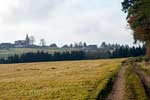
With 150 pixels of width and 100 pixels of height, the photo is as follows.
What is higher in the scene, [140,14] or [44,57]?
[140,14]

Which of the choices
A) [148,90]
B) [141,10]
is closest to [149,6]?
[141,10]

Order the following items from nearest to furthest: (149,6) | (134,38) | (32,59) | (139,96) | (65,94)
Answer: (139,96) → (65,94) → (149,6) → (134,38) → (32,59)

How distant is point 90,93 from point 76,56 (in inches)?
5950

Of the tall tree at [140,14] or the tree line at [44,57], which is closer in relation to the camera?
the tall tree at [140,14]

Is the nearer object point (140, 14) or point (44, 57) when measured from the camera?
point (140, 14)

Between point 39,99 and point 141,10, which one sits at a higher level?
point 141,10

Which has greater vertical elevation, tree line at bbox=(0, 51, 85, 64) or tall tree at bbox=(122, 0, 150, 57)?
tall tree at bbox=(122, 0, 150, 57)

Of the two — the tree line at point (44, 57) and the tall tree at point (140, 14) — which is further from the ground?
the tall tree at point (140, 14)

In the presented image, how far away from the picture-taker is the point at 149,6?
66375mm

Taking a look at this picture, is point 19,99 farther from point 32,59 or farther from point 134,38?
point 32,59

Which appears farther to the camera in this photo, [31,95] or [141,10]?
[141,10]

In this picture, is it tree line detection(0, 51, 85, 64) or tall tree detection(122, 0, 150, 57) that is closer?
tall tree detection(122, 0, 150, 57)

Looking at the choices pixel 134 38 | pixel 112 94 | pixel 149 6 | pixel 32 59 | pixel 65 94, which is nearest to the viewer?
pixel 112 94

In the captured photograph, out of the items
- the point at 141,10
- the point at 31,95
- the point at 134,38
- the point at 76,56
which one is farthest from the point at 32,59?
the point at 31,95
